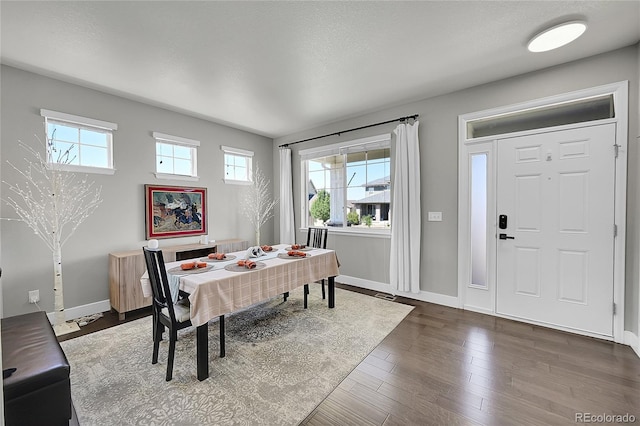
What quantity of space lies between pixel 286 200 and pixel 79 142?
300cm

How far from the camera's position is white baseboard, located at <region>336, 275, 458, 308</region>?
137 inches

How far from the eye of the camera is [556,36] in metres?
2.23

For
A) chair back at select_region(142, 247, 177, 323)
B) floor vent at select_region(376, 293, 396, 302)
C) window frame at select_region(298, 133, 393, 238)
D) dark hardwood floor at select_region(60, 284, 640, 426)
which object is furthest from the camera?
window frame at select_region(298, 133, 393, 238)

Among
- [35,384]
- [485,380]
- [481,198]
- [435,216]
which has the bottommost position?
[485,380]

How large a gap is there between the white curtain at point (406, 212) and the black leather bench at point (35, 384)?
3408 millimetres

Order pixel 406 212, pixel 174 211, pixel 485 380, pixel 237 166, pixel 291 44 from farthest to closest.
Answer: pixel 237 166 < pixel 174 211 < pixel 406 212 < pixel 291 44 < pixel 485 380

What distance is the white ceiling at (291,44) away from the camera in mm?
1981

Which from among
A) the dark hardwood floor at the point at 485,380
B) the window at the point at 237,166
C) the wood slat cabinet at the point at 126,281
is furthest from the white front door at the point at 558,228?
the wood slat cabinet at the point at 126,281

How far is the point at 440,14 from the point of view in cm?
204

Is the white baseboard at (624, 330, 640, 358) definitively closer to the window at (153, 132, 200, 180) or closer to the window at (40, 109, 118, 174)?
the window at (153, 132, 200, 180)

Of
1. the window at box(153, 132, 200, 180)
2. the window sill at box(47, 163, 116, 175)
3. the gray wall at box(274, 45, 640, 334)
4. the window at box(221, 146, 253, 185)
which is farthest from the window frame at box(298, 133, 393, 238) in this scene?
the window sill at box(47, 163, 116, 175)

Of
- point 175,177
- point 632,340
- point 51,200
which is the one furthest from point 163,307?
point 632,340

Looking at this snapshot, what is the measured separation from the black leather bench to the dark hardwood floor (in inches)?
53.3

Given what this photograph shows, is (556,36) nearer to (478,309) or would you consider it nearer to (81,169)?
(478,309)
